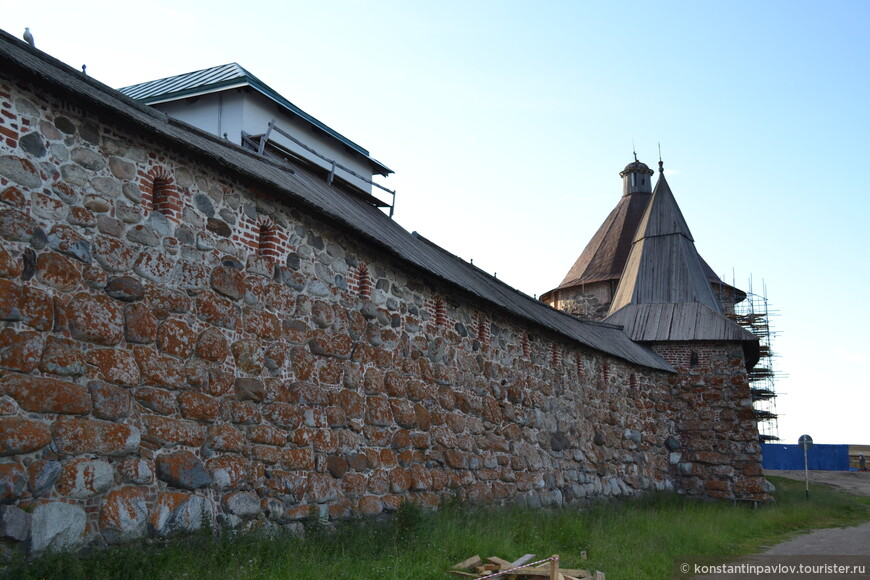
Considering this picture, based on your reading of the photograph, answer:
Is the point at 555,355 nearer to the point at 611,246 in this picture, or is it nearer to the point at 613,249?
the point at 613,249

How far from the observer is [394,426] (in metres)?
8.70

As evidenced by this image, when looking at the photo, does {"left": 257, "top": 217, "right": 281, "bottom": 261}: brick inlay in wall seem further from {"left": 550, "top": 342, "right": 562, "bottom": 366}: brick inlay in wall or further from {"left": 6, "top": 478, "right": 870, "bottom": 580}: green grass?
{"left": 550, "top": 342, "right": 562, "bottom": 366}: brick inlay in wall

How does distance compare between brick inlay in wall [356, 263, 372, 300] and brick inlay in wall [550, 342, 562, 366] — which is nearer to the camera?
brick inlay in wall [356, 263, 372, 300]

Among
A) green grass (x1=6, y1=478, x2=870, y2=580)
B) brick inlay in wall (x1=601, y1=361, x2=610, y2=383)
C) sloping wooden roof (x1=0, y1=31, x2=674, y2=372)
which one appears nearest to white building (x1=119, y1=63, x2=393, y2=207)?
sloping wooden roof (x1=0, y1=31, x2=674, y2=372)

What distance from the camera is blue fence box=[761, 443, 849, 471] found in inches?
1382

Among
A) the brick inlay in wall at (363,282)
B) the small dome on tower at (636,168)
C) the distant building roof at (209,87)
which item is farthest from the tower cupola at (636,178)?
the brick inlay in wall at (363,282)

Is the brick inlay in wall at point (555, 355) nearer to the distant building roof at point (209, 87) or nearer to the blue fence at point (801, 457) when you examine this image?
the distant building roof at point (209, 87)

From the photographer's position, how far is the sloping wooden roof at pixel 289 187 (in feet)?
18.6

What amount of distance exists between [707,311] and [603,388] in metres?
4.83

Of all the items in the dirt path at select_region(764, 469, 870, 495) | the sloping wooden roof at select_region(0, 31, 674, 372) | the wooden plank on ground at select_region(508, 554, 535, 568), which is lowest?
the dirt path at select_region(764, 469, 870, 495)

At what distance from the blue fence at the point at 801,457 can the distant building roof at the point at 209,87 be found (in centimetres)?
2800

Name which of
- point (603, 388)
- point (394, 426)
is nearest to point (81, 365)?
point (394, 426)

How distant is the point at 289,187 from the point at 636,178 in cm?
2678

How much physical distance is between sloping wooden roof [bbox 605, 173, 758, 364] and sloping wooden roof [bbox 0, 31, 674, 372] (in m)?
2.00
